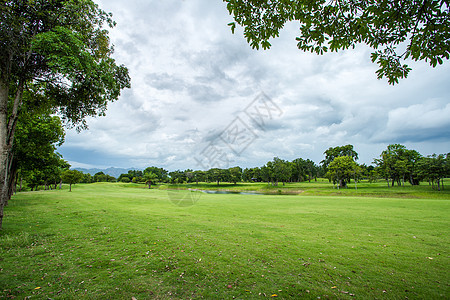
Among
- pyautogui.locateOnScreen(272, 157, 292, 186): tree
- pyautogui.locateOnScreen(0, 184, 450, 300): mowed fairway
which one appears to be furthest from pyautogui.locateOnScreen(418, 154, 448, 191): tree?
pyautogui.locateOnScreen(0, 184, 450, 300): mowed fairway

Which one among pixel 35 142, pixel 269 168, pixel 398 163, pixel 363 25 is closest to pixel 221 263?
pixel 363 25

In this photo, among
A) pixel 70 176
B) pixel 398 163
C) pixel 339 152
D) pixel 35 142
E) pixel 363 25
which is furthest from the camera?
pixel 339 152

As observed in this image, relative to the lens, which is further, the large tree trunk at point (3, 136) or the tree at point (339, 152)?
the tree at point (339, 152)

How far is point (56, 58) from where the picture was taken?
7.05m

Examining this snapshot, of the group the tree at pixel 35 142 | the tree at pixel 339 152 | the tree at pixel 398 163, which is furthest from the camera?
the tree at pixel 339 152

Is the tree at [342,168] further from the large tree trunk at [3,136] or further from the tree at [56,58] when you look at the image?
the large tree trunk at [3,136]

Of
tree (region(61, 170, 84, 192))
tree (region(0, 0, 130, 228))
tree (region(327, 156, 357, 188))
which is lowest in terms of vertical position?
tree (region(61, 170, 84, 192))

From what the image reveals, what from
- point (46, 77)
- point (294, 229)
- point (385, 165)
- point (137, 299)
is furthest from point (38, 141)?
point (385, 165)

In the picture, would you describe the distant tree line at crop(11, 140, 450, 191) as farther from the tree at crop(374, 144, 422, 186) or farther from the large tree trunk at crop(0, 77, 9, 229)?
the large tree trunk at crop(0, 77, 9, 229)

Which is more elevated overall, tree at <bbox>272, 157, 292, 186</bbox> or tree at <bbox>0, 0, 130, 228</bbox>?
tree at <bbox>0, 0, 130, 228</bbox>

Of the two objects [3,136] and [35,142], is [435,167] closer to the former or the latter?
[3,136]

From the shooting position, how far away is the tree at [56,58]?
717 centimetres

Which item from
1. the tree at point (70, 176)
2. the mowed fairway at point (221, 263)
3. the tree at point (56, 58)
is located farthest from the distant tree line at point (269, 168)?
the mowed fairway at point (221, 263)

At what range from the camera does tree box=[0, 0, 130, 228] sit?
717 centimetres
